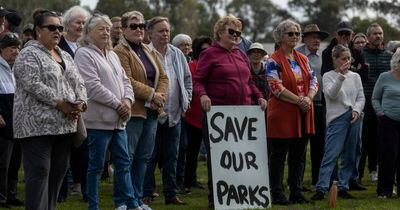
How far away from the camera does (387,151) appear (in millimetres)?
10984

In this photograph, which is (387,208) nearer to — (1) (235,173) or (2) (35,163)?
(1) (235,173)

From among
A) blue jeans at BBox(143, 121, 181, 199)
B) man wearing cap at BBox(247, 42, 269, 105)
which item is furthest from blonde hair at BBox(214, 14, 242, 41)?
man wearing cap at BBox(247, 42, 269, 105)

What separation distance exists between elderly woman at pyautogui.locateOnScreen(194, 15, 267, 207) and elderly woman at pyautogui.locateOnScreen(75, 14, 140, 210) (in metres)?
1.14

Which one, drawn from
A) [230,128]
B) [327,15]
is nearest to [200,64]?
[230,128]

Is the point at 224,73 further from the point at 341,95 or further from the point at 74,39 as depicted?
the point at 74,39

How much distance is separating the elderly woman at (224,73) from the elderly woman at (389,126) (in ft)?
6.59

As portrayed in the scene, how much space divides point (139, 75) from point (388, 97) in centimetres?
351

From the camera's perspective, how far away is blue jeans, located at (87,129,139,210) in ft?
28.2

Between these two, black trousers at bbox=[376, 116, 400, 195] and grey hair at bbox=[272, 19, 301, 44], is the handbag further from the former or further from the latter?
black trousers at bbox=[376, 116, 400, 195]

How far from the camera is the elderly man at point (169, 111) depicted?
400 inches

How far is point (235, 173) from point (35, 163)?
2.91 meters

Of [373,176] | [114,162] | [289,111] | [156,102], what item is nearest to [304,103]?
[289,111]

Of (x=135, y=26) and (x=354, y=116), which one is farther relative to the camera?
(x=354, y=116)

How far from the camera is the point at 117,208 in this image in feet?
29.5
